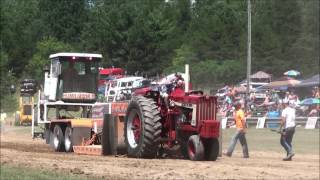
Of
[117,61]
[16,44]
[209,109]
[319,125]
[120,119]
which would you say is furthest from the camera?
[16,44]

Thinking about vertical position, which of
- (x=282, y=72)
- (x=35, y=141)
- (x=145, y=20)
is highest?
(x=145, y=20)

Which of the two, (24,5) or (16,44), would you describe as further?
(24,5)

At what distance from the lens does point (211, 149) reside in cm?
1759

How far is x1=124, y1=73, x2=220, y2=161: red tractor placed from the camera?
56.1ft

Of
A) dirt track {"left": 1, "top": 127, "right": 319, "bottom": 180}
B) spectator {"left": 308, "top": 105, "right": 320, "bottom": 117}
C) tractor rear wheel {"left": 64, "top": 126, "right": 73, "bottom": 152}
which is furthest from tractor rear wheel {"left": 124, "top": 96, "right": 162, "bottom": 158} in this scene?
spectator {"left": 308, "top": 105, "right": 320, "bottom": 117}

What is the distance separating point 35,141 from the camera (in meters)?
29.1

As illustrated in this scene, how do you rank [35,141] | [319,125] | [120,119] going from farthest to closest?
1. [319,125]
2. [35,141]
3. [120,119]

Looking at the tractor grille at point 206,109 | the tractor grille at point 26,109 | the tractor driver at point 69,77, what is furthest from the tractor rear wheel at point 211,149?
the tractor grille at point 26,109

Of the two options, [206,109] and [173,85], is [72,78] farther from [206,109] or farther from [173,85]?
[206,109]

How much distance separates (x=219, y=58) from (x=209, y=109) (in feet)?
202

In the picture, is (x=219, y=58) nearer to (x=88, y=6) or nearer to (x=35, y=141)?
(x=88, y=6)

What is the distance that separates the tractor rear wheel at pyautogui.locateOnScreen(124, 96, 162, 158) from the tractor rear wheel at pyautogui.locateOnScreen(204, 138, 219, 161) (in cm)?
126

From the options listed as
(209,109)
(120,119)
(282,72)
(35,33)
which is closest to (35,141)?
(120,119)

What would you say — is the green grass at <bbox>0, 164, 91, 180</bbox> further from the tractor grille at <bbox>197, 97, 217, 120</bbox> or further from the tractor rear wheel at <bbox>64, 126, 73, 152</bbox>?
the tractor rear wheel at <bbox>64, 126, 73, 152</bbox>
